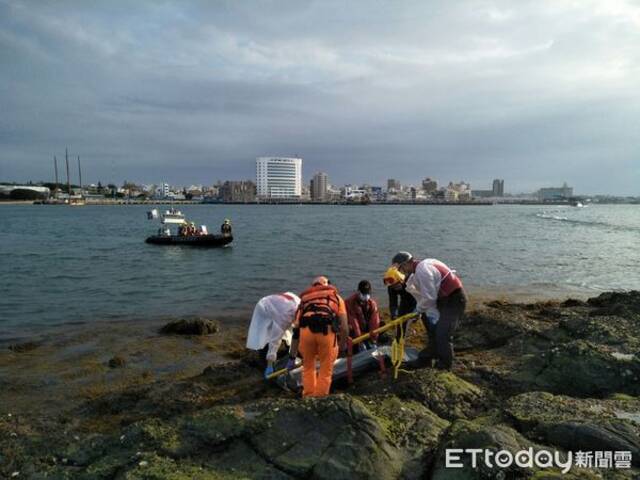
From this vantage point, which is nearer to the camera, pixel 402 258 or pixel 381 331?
pixel 402 258

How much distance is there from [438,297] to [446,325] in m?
0.41

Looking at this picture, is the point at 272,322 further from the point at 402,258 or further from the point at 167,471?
the point at 167,471

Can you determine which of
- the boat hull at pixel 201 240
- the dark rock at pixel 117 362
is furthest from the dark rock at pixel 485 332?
the boat hull at pixel 201 240

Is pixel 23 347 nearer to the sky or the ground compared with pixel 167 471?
nearer to the ground

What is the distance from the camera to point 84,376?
8945 mm

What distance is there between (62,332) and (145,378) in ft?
17.2

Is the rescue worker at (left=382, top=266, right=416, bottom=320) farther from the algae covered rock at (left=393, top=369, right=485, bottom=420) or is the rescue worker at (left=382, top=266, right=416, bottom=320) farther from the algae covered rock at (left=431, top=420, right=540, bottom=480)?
the algae covered rock at (left=431, top=420, right=540, bottom=480)

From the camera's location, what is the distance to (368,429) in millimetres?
4270

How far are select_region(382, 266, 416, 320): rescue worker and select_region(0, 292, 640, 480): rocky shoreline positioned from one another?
1.46m

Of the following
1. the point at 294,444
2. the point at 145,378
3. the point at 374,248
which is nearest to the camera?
the point at 294,444

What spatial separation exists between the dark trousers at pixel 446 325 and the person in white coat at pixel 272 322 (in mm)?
2028

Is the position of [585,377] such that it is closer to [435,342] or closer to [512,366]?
[512,366]

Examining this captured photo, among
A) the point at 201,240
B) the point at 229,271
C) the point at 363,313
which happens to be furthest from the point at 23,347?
the point at 201,240

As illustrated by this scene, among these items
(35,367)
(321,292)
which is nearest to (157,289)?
(35,367)
